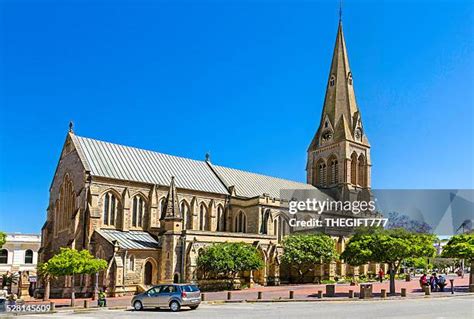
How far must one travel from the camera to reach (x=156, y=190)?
50.3 meters

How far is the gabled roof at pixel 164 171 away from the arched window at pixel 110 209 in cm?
192

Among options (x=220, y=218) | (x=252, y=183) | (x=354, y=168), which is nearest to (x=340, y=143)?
(x=354, y=168)

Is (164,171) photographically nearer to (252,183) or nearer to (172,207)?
(172,207)

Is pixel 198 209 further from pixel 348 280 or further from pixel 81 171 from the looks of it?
pixel 348 280

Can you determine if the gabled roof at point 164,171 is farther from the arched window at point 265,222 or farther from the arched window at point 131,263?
the arched window at point 131,263

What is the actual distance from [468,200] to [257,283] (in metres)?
43.2

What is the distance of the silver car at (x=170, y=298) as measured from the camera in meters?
27.7

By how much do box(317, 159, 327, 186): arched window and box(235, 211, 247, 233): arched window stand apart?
2294 centimetres

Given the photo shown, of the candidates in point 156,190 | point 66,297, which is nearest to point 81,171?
point 156,190

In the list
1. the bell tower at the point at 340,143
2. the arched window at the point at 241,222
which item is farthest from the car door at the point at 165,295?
the bell tower at the point at 340,143

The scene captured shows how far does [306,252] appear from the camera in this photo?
2087 inches

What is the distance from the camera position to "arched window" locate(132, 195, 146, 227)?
4869 centimetres

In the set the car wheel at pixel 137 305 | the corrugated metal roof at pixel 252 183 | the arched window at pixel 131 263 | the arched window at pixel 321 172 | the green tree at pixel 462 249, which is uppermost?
the arched window at pixel 321 172

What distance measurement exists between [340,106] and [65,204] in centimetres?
4388
